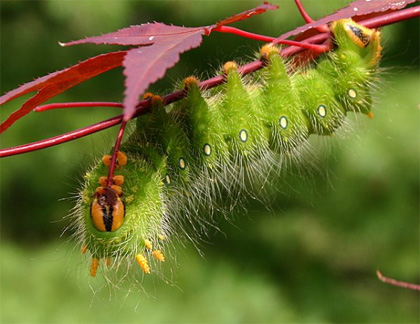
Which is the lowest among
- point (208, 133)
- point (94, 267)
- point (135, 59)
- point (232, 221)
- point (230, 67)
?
point (94, 267)

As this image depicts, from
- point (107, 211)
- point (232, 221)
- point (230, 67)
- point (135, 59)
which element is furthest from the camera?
point (232, 221)

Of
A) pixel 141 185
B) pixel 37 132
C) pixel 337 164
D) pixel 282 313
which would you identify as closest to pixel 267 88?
pixel 141 185

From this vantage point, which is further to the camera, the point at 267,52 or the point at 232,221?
the point at 232,221

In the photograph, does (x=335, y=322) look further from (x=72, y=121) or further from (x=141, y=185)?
(x=141, y=185)

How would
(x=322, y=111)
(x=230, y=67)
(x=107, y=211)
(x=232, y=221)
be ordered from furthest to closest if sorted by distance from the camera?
(x=232, y=221) → (x=322, y=111) → (x=230, y=67) → (x=107, y=211)

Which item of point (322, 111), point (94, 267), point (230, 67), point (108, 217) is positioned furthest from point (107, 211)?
point (322, 111)

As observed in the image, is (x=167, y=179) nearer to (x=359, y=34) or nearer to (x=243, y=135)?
(x=243, y=135)

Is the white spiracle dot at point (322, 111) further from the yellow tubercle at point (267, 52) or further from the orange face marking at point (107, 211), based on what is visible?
the orange face marking at point (107, 211)

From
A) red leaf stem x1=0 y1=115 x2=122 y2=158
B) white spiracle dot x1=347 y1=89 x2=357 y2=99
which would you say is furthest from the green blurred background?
red leaf stem x1=0 y1=115 x2=122 y2=158
